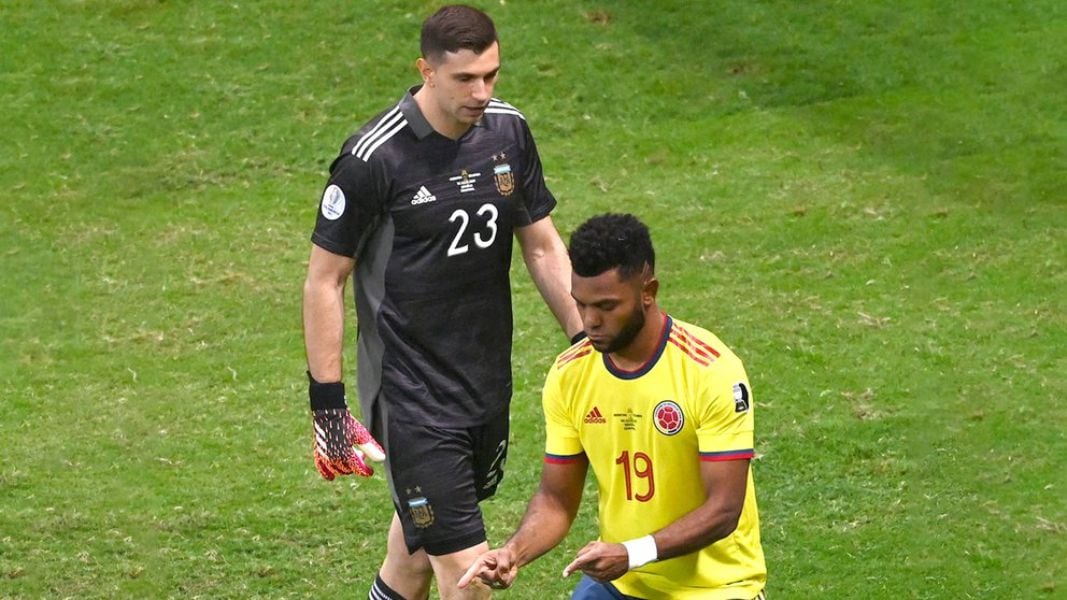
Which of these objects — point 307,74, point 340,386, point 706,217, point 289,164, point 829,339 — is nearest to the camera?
point 340,386

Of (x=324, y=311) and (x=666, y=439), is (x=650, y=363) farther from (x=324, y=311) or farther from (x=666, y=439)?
(x=324, y=311)

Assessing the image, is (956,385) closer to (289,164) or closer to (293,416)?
(293,416)

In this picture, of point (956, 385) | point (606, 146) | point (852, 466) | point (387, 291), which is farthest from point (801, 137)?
point (387, 291)

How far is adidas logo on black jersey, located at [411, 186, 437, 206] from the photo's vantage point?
21.0 feet

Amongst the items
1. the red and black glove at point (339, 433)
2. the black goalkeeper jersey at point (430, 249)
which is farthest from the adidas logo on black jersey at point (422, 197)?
the red and black glove at point (339, 433)

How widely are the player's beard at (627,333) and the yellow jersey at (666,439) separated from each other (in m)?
0.14

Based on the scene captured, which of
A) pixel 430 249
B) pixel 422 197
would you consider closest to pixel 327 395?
pixel 430 249

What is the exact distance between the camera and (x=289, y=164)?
41.7ft

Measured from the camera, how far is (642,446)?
18.4 feet

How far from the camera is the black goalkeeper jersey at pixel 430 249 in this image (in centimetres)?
639

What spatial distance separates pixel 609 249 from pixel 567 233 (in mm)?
6112

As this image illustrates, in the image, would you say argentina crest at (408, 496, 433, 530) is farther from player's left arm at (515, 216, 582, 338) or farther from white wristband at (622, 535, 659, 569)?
white wristband at (622, 535, 659, 569)

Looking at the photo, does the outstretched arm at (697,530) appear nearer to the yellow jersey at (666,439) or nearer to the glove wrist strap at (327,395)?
the yellow jersey at (666,439)

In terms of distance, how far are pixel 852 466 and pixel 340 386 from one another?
3.22 meters
